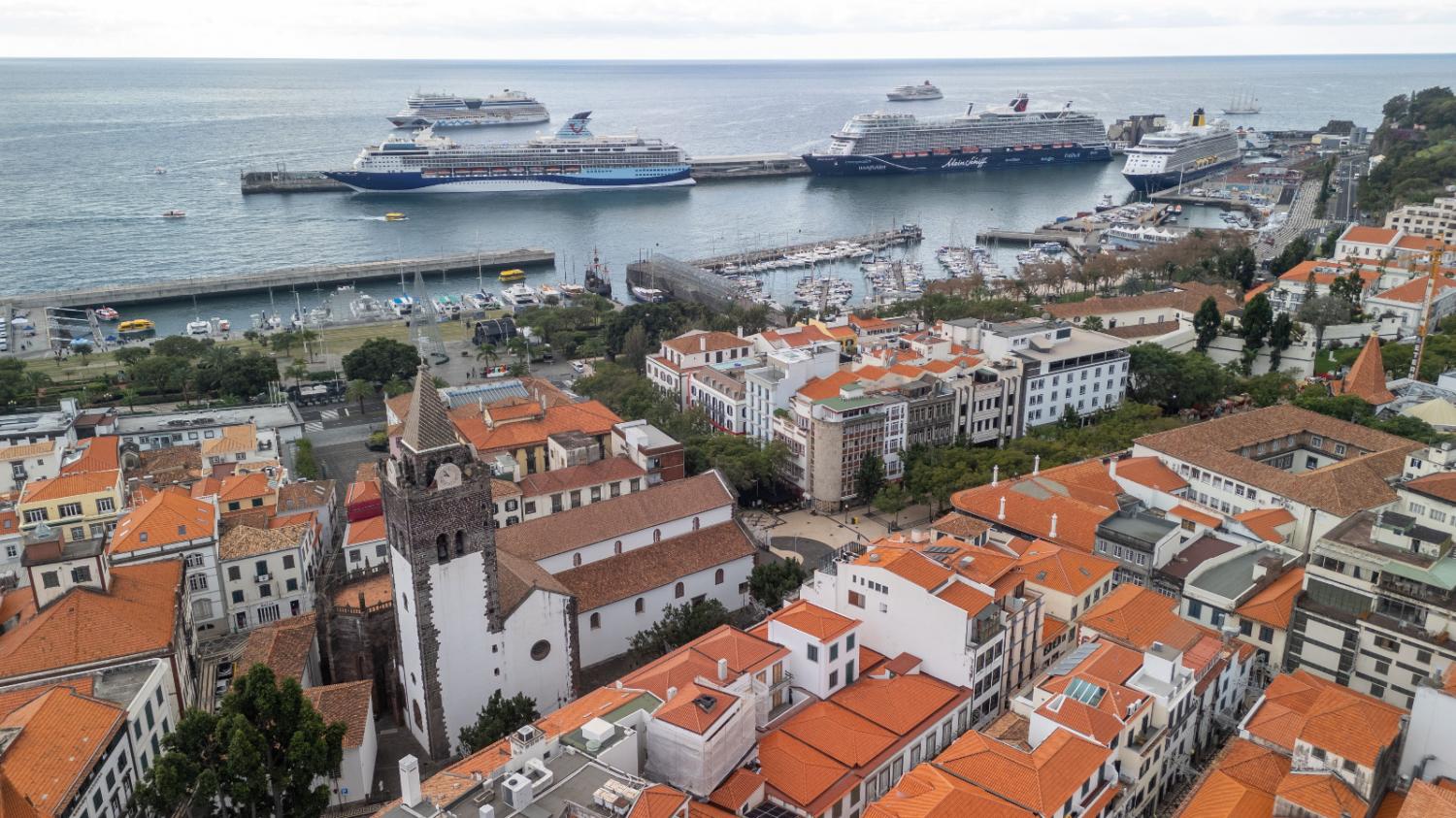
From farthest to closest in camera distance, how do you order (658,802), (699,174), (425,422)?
(699,174) → (425,422) → (658,802)

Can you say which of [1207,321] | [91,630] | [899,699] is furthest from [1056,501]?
[91,630]

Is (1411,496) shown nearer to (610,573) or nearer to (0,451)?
(610,573)

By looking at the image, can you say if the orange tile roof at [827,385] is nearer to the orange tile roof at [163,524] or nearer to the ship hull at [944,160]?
the orange tile roof at [163,524]

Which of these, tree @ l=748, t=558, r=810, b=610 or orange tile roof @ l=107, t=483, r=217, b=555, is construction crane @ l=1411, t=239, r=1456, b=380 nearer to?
tree @ l=748, t=558, r=810, b=610

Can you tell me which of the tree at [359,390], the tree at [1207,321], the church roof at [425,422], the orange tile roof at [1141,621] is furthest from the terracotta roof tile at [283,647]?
the tree at [1207,321]

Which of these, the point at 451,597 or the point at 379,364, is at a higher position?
the point at 451,597

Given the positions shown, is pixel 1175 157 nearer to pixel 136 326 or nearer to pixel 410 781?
pixel 136 326

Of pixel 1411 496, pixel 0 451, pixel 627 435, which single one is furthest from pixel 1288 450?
pixel 0 451

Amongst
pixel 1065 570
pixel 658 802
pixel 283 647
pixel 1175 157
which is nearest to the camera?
pixel 658 802
